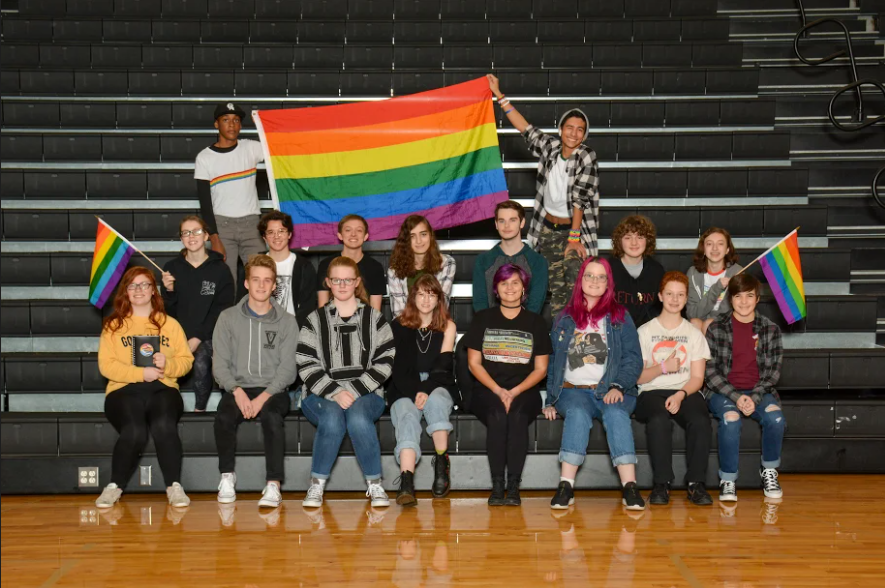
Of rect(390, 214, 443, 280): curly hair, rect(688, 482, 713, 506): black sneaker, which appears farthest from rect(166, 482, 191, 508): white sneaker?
rect(688, 482, 713, 506): black sneaker

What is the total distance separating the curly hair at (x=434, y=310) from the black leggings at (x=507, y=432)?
17.0 inches

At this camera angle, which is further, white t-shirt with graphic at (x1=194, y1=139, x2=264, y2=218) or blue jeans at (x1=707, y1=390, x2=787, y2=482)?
white t-shirt with graphic at (x1=194, y1=139, x2=264, y2=218)

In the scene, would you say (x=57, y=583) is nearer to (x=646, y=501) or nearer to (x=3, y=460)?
(x=3, y=460)

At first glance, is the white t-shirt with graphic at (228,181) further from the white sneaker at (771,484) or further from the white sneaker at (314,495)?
the white sneaker at (771,484)

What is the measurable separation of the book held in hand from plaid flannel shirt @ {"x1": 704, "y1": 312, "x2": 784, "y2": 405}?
8.81 ft

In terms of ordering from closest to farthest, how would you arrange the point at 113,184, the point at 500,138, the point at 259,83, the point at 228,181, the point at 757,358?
the point at 757,358 < the point at 228,181 < the point at 113,184 < the point at 500,138 < the point at 259,83

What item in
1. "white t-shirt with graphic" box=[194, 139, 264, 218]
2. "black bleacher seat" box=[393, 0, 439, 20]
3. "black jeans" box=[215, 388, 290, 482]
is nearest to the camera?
"black jeans" box=[215, 388, 290, 482]

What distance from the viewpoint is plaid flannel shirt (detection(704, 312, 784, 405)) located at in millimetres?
4480

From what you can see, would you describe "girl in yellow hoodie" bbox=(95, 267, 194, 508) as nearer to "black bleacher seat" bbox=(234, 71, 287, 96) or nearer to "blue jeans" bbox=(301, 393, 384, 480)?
"blue jeans" bbox=(301, 393, 384, 480)

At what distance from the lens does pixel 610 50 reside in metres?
7.27

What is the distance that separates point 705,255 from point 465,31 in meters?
3.53

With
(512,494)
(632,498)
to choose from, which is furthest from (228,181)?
(632,498)

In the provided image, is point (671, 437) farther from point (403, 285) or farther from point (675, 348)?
point (403, 285)

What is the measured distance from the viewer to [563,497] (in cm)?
409
